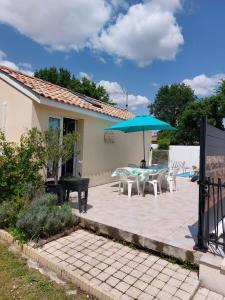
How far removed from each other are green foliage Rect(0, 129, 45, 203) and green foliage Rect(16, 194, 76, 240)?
873 millimetres

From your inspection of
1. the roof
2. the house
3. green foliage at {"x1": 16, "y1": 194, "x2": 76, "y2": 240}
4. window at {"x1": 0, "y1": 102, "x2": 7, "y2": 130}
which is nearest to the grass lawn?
green foliage at {"x1": 16, "y1": 194, "x2": 76, "y2": 240}

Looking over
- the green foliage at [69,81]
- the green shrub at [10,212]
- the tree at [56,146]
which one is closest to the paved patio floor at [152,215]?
the green shrub at [10,212]

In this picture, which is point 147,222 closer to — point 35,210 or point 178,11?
point 35,210

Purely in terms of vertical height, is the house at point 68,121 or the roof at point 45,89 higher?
the roof at point 45,89

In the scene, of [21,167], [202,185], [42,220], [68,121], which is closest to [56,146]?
[21,167]

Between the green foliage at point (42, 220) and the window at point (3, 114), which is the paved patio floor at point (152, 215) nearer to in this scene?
the green foliage at point (42, 220)

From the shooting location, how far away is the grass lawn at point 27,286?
11.8ft

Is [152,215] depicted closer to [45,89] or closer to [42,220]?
[42,220]

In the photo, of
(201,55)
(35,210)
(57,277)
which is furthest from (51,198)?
(201,55)

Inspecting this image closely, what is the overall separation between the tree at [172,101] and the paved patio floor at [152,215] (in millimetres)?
57221

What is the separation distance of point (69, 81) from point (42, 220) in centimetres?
3135

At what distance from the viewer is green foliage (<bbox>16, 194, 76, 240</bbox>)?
5.16m

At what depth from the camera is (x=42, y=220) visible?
5.22 metres

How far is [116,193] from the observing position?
970cm
